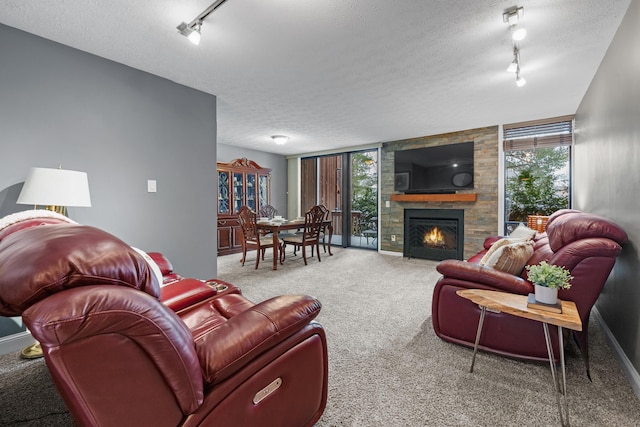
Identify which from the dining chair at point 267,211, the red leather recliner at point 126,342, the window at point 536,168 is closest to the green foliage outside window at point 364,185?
the dining chair at point 267,211

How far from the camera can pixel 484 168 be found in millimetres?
4793

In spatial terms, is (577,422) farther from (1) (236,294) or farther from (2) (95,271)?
(2) (95,271)

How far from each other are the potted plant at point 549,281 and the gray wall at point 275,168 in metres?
5.89

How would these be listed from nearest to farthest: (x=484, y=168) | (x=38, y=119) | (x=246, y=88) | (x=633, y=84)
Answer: (x=633, y=84) < (x=38, y=119) < (x=246, y=88) < (x=484, y=168)

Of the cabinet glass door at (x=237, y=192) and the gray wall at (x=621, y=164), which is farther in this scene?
the cabinet glass door at (x=237, y=192)

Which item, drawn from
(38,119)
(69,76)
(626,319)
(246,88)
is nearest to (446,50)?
(246,88)

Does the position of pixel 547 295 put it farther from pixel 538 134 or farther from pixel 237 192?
pixel 237 192

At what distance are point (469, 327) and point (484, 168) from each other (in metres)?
3.56

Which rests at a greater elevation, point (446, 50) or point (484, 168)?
point (446, 50)

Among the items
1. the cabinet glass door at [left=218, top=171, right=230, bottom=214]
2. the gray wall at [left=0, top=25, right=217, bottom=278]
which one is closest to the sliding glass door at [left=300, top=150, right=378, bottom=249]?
the cabinet glass door at [left=218, top=171, right=230, bottom=214]

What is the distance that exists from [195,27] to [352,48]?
118cm

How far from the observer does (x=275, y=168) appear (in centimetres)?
727

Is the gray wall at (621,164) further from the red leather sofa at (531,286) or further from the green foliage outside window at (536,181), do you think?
the green foliage outside window at (536,181)

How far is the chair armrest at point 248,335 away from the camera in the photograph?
35.8 inches
